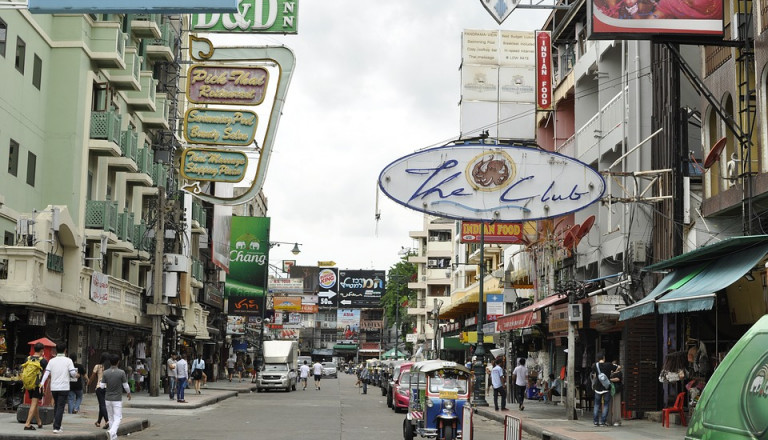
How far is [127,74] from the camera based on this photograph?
3847 cm

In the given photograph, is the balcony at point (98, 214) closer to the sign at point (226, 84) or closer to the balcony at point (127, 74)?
the balcony at point (127, 74)

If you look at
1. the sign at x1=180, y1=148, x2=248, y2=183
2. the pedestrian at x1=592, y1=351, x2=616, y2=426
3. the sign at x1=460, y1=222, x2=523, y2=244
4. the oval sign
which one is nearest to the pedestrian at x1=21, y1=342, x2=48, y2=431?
the oval sign

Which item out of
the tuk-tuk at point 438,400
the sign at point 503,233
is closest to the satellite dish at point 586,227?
the sign at point 503,233

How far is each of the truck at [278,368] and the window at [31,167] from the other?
73.9ft

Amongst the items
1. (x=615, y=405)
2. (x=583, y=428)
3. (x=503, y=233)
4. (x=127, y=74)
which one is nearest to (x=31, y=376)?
(x=583, y=428)

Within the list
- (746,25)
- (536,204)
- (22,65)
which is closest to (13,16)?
(22,65)

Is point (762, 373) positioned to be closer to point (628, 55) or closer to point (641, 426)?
point (641, 426)

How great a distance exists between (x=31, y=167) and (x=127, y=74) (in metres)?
6.78

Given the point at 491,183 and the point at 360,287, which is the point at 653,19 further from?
the point at 360,287

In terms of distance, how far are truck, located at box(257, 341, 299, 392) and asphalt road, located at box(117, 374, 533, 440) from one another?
16352mm

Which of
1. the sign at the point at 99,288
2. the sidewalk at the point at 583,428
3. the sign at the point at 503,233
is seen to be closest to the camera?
the sidewalk at the point at 583,428

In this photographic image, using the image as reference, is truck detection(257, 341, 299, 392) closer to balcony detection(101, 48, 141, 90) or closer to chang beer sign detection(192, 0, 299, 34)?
balcony detection(101, 48, 141, 90)

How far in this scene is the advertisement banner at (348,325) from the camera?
141375mm

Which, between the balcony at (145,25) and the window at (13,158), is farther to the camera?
the balcony at (145,25)
